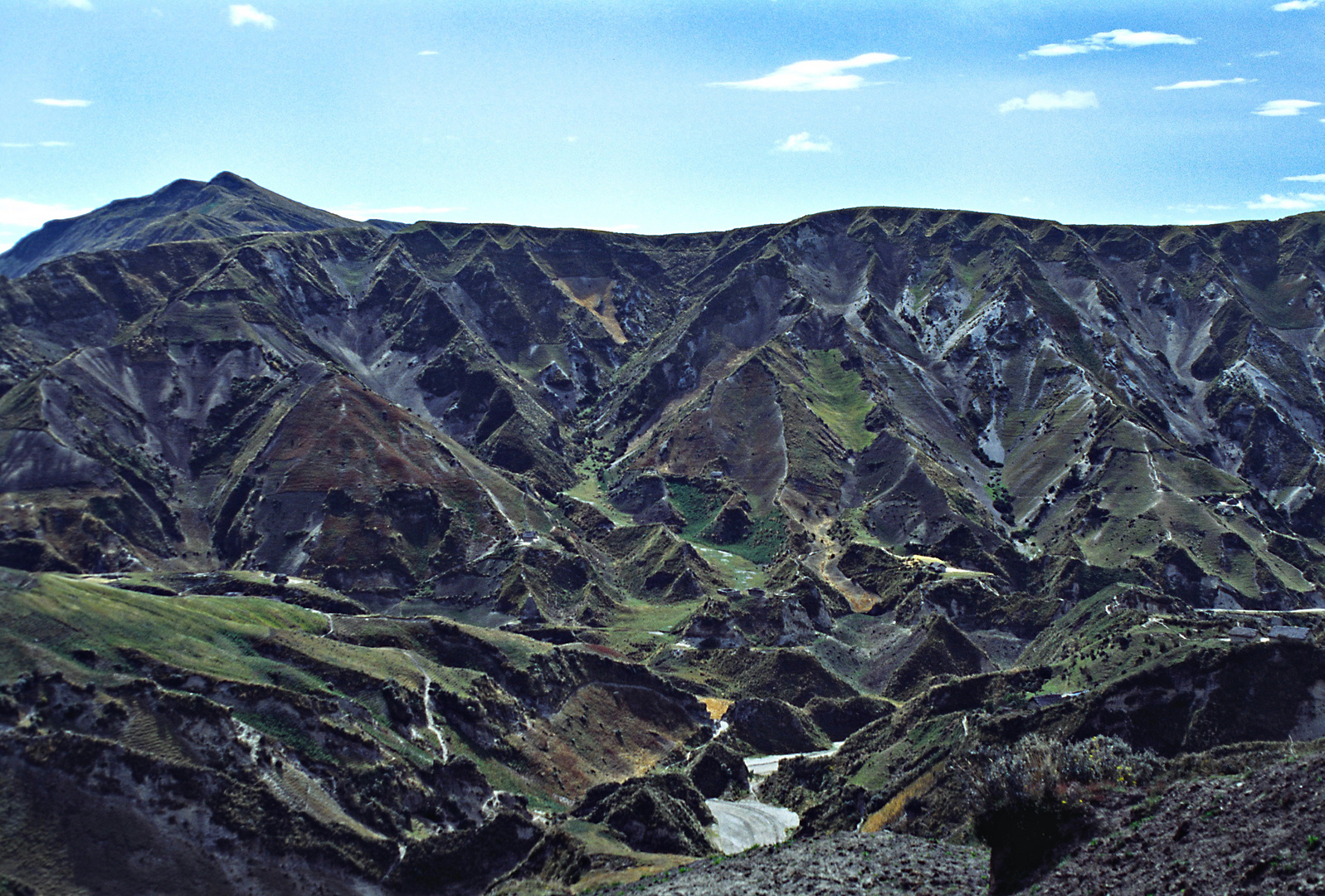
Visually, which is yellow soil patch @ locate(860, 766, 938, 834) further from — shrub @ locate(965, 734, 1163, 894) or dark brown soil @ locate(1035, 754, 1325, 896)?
dark brown soil @ locate(1035, 754, 1325, 896)

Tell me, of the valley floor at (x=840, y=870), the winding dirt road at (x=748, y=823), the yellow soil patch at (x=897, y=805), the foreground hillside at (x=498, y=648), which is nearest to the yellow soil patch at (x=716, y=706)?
the foreground hillside at (x=498, y=648)

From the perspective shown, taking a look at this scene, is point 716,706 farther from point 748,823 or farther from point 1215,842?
point 1215,842

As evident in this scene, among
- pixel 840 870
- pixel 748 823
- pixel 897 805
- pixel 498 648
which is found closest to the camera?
pixel 840 870

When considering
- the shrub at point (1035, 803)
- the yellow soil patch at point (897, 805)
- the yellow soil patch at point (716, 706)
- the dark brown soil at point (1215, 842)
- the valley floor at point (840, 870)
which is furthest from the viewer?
the yellow soil patch at point (716, 706)

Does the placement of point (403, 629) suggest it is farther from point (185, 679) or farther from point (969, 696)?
point (969, 696)

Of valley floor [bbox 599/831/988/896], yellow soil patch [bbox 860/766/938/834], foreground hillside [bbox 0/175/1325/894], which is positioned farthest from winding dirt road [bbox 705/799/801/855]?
valley floor [bbox 599/831/988/896]

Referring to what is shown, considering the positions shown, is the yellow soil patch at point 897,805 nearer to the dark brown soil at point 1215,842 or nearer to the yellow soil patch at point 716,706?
the dark brown soil at point 1215,842

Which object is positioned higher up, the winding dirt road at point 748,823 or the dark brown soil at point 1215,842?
the dark brown soil at point 1215,842

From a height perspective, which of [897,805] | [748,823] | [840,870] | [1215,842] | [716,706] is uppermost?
[1215,842]

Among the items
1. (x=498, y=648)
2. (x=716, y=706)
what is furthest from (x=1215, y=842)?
(x=716, y=706)
